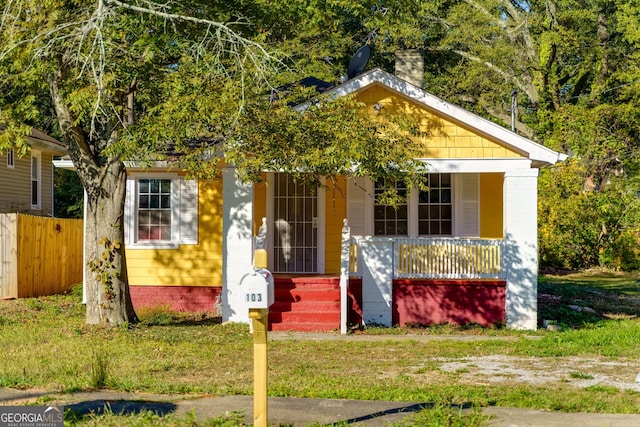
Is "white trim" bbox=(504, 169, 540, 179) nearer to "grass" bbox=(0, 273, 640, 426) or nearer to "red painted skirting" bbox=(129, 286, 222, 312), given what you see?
"grass" bbox=(0, 273, 640, 426)

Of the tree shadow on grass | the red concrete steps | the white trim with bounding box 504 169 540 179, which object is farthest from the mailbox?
the white trim with bounding box 504 169 540 179

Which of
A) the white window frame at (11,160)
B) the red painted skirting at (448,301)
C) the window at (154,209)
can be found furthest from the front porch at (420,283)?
the white window frame at (11,160)

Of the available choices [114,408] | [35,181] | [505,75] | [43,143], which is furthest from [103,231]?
[505,75]

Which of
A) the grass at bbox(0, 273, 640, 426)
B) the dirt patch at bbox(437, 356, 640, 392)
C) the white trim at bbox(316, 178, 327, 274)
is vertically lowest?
the dirt patch at bbox(437, 356, 640, 392)

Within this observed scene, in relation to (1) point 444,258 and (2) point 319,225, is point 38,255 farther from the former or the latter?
(1) point 444,258

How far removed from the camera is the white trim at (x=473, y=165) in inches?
639

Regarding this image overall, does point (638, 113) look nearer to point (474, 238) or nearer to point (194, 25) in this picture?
point (474, 238)

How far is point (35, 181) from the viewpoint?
97.7 feet

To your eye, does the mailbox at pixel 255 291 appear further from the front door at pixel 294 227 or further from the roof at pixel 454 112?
the front door at pixel 294 227

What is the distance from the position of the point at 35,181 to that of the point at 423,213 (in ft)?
55.2

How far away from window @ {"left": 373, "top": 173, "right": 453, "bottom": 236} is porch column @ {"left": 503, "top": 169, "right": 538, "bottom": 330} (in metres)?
2.12

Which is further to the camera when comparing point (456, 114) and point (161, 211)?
point (161, 211)

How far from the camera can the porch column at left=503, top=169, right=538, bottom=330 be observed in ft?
52.6

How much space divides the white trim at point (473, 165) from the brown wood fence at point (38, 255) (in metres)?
10.4
